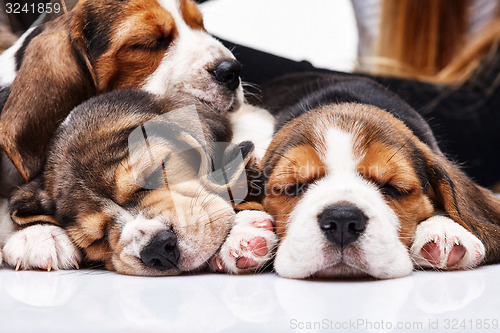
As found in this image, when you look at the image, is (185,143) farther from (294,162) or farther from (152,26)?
(152,26)

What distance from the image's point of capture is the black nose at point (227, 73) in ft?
10.5

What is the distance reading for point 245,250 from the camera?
241 cm

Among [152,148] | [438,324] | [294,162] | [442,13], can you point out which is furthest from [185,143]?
[442,13]

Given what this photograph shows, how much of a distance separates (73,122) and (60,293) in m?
0.95

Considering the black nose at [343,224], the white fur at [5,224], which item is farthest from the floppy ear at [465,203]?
the white fur at [5,224]

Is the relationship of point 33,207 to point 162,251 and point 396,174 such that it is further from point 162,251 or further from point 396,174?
point 396,174

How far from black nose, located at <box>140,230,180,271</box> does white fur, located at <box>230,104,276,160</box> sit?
86 cm

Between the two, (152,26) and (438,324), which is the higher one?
(152,26)

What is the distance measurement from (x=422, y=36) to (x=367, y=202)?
585 centimetres

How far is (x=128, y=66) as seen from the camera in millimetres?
3215

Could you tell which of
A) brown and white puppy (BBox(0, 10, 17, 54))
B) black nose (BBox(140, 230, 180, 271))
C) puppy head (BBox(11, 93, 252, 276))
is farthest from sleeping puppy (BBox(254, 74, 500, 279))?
brown and white puppy (BBox(0, 10, 17, 54))

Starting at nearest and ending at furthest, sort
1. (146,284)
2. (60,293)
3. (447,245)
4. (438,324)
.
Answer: (438,324)
(60,293)
(146,284)
(447,245)
